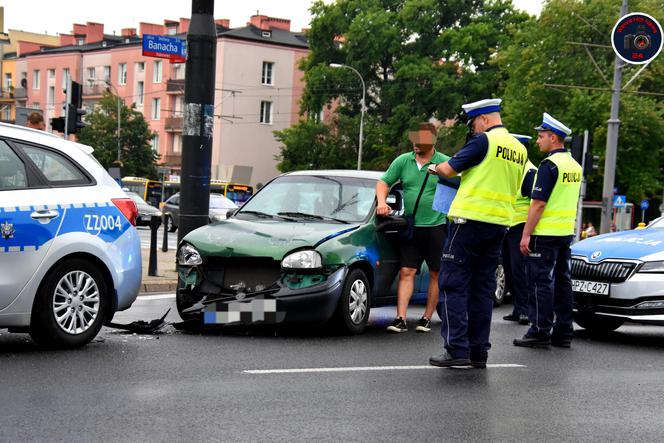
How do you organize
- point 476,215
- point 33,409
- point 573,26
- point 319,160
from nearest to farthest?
point 33,409
point 476,215
point 573,26
point 319,160

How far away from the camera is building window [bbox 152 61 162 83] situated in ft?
297

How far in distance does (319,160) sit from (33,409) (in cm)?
6280

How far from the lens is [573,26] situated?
5241 cm

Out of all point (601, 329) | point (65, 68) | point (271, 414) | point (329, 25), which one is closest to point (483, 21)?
point (329, 25)

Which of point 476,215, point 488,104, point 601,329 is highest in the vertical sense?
point 488,104

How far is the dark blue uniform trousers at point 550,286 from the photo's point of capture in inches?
380

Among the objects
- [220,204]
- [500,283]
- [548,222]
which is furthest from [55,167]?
[220,204]

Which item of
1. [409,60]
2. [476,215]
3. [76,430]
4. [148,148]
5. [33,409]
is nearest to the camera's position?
[76,430]

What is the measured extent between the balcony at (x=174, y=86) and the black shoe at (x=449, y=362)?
80.5 m

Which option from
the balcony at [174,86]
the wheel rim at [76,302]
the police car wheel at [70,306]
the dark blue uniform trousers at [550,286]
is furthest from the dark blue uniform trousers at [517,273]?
the balcony at [174,86]

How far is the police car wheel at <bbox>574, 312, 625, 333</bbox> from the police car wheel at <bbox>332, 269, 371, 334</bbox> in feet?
7.12

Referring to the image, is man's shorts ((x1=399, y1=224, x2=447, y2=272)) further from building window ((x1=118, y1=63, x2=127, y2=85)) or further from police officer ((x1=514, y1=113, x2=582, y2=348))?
building window ((x1=118, y1=63, x2=127, y2=85))

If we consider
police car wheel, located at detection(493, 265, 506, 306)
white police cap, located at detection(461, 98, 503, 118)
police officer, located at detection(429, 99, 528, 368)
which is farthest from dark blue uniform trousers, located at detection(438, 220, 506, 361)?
police car wheel, located at detection(493, 265, 506, 306)

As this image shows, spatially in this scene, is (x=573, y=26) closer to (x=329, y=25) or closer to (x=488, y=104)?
(x=329, y=25)
